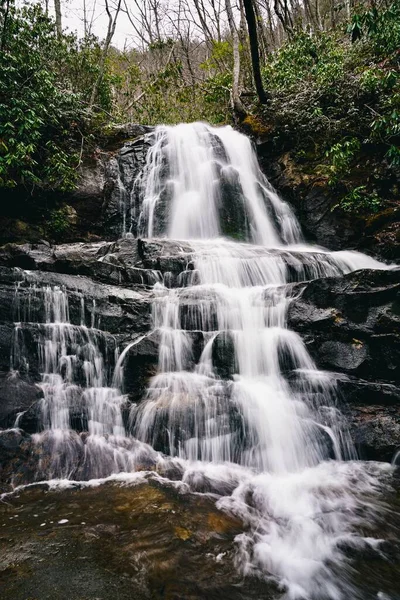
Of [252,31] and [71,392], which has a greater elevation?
[252,31]

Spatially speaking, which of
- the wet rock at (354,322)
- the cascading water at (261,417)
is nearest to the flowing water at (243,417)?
the cascading water at (261,417)

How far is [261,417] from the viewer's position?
15.4 feet

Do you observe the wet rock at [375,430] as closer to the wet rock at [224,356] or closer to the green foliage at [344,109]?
the wet rock at [224,356]

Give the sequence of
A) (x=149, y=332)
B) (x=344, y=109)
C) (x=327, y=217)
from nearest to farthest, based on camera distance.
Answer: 1. (x=149, y=332)
2. (x=327, y=217)
3. (x=344, y=109)

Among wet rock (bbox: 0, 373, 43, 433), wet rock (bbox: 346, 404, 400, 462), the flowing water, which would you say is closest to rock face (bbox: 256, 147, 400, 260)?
the flowing water

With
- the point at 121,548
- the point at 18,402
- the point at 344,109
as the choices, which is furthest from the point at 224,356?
the point at 344,109

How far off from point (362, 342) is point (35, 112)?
10046mm

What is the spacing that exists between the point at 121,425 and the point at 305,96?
1232 cm

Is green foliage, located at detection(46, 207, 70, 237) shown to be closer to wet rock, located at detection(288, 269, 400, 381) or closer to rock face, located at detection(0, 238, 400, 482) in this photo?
rock face, located at detection(0, 238, 400, 482)

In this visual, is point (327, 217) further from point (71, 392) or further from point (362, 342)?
point (71, 392)

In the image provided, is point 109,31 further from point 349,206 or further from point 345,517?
point 345,517

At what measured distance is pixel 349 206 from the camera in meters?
9.27

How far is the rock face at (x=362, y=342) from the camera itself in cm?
457

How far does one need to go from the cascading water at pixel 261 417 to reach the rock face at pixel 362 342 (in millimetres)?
244
